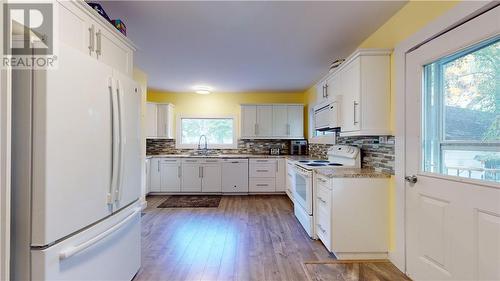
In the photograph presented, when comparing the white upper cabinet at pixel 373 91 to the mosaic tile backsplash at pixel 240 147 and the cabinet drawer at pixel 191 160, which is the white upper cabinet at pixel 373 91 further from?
the cabinet drawer at pixel 191 160

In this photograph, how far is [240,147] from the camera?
570 centimetres

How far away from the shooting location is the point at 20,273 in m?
1.11

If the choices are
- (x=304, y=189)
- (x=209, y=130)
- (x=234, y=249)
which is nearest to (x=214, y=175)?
(x=209, y=130)

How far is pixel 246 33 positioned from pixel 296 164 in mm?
2042

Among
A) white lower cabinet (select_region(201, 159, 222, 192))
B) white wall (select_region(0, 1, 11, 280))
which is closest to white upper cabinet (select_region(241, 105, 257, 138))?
white lower cabinet (select_region(201, 159, 222, 192))

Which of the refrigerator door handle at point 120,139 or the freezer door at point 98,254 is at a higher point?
the refrigerator door handle at point 120,139

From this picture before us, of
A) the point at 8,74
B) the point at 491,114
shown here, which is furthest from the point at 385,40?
the point at 8,74

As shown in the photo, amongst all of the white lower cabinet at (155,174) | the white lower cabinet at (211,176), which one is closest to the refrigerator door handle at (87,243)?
the white lower cabinet at (211,176)

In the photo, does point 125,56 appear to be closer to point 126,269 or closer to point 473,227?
point 126,269

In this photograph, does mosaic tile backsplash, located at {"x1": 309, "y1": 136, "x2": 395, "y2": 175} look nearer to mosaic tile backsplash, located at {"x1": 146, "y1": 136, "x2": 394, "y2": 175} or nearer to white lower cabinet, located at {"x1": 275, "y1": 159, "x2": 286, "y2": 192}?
mosaic tile backsplash, located at {"x1": 146, "y1": 136, "x2": 394, "y2": 175}

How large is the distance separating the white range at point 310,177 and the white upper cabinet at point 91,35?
2.31m

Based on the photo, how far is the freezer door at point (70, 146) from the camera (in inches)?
42.8

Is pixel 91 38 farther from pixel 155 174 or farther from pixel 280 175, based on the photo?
pixel 280 175

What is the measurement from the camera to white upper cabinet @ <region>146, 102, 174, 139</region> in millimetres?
5148
